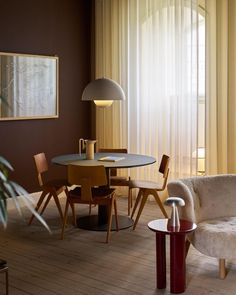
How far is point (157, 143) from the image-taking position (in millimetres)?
6082

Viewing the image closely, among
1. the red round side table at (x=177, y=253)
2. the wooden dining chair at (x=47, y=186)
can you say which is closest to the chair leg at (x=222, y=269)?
Result: the red round side table at (x=177, y=253)

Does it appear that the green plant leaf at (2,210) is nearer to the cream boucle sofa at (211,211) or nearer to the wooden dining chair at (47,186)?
the cream boucle sofa at (211,211)

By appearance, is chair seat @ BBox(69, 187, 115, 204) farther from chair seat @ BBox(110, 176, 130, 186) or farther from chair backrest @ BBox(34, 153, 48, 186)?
chair backrest @ BBox(34, 153, 48, 186)

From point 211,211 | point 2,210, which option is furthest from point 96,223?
point 2,210

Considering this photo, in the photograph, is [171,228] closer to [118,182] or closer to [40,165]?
[118,182]

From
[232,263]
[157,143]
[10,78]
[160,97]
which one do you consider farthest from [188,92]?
[232,263]

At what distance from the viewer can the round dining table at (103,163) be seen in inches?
185

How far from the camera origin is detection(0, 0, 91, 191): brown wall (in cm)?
568

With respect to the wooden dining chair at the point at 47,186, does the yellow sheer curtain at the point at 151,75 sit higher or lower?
higher

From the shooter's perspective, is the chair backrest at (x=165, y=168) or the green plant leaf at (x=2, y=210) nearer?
the green plant leaf at (x=2, y=210)

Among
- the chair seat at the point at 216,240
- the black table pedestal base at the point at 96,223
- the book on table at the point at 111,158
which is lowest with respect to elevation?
the black table pedestal base at the point at 96,223

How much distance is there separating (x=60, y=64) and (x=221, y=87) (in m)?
2.18

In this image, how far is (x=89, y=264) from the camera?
390cm

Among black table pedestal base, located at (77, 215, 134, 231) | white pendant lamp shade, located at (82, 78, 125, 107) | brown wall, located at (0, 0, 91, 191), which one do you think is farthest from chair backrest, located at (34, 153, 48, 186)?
white pendant lamp shade, located at (82, 78, 125, 107)
